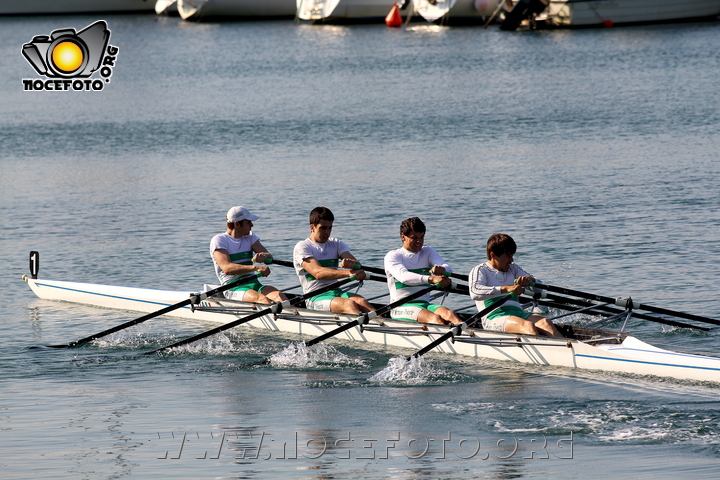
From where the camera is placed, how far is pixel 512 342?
37.4 ft

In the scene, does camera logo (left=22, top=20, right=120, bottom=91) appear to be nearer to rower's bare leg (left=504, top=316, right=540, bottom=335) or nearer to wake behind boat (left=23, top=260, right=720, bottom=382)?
wake behind boat (left=23, top=260, right=720, bottom=382)

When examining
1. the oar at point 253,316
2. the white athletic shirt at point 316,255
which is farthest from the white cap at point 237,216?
the oar at point 253,316

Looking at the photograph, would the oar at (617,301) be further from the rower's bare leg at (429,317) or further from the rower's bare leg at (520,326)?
the rower's bare leg at (429,317)

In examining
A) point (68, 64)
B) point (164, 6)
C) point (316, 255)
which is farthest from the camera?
point (164, 6)

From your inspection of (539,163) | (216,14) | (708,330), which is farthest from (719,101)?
(216,14)

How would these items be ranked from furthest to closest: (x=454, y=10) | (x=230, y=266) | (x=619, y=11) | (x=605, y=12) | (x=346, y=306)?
1. (x=454, y=10)
2. (x=605, y=12)
3. (x=619, y=11)
4. (x=230, y=266)
5. (x=346, y=306)

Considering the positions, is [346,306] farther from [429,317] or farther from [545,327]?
[545,327]

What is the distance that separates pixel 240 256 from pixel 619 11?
4801cm

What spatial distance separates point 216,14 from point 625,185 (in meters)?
58.8

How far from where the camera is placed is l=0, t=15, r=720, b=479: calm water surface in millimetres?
9461

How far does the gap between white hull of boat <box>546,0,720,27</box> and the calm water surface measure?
832 cm

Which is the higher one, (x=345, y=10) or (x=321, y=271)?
(x=345, y=10)

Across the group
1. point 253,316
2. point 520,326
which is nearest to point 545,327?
point 520,326

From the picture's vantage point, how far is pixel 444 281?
11688mm
